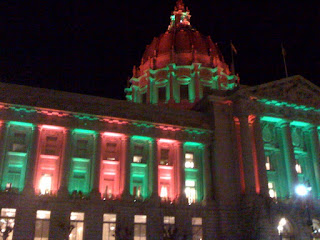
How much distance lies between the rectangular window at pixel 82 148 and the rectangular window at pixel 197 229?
14805mm

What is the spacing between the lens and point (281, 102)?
4956 cm

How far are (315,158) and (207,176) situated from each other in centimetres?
1543

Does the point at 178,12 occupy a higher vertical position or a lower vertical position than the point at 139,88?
higher

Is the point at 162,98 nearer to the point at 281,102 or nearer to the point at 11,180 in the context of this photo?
the point at 281,102

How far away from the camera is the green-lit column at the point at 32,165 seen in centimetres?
3925

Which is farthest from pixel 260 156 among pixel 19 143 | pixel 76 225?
pixel 19 143

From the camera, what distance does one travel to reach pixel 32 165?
4053 cm

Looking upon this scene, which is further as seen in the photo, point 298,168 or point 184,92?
point 184,92

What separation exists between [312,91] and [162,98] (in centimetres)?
2586

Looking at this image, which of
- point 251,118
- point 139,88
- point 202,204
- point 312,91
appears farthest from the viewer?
point 139,88

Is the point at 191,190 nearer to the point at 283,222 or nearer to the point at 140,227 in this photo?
the point at 140,227

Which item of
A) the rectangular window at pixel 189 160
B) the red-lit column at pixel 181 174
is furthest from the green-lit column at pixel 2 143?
the rectangular window at pixel 189 160

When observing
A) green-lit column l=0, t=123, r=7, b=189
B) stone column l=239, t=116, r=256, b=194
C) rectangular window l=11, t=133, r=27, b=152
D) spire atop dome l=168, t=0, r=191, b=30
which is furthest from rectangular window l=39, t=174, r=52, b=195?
spire atop dome l=168, t=0, r=191, b=30

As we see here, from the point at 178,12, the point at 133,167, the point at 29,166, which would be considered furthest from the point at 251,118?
the point at 178,12
